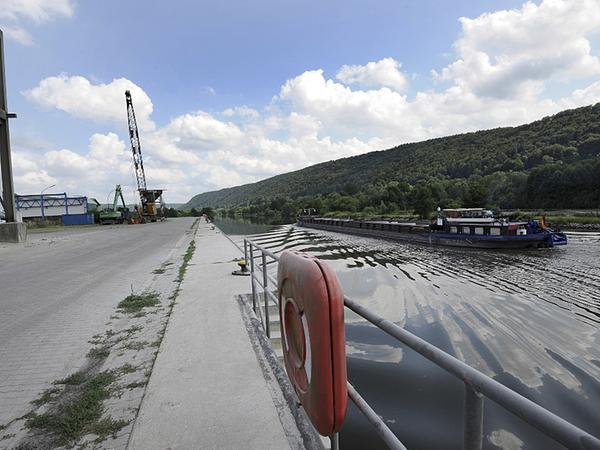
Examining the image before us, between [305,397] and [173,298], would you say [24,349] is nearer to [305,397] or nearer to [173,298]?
[173,298]

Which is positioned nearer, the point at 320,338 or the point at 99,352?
the point at 320,338

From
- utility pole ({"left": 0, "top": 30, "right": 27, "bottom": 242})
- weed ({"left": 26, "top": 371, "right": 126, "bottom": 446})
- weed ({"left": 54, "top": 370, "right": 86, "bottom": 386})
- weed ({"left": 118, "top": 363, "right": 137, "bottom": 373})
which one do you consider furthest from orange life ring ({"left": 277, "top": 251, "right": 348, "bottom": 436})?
utility pole ({"left": 0, "top": 30, "right": 27, "bottom": 242})

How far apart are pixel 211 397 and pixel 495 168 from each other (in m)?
83.7

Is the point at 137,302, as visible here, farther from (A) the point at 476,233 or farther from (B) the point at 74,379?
(A) the point at 476,233

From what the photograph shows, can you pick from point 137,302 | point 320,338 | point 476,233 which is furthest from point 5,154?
point 476,233

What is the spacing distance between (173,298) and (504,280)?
11129 mm

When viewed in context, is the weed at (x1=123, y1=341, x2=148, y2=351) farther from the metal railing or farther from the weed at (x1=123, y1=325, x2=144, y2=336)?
the metal railing

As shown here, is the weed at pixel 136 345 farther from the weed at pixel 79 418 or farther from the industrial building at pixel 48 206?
the industrial building at pixel 48 206

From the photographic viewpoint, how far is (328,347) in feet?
5.88

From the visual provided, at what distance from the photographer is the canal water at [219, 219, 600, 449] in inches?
185

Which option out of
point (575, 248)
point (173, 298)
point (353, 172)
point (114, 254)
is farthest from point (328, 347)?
point (353, 172)

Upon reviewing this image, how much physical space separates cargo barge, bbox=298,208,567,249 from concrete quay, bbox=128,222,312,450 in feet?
67.0

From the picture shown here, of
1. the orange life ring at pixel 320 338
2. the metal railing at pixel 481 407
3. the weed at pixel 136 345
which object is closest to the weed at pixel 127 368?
the weed at pixel 136 345

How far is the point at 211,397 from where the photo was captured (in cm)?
325
